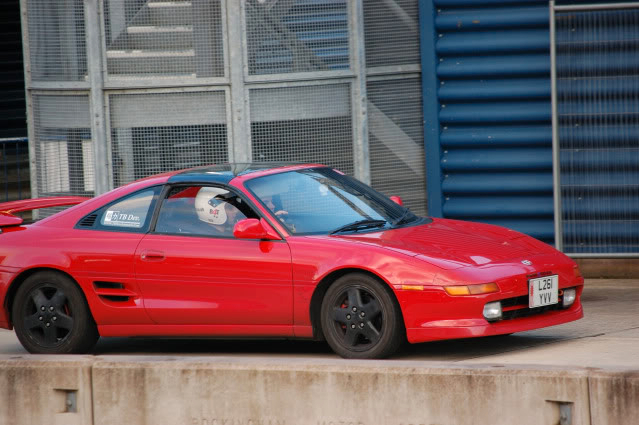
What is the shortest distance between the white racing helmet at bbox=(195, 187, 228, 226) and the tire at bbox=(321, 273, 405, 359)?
1.00 meters

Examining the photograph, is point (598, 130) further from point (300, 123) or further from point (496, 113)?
point (300, 123)

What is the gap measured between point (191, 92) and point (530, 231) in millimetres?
3619

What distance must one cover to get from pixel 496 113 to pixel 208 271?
480 cm

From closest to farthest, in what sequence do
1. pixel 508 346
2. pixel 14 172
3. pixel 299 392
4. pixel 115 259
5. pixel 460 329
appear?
pixel 299 392 → pixel 460 329 → pixel 508 346 → pixel 115 259 → pixel 14 172

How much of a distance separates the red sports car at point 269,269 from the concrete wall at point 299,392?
0.82m

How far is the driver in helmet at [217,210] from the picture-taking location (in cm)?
745

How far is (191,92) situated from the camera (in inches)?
447

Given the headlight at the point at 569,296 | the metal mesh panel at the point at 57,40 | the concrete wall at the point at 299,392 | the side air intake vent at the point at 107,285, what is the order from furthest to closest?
the metal mesh panel at the point at 57,40, the side air intake vent at the point at 107,285, the headlight at the point at 569,296, the concrete wall at the point at 299,392

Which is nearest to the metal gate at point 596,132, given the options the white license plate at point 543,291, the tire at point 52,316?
the white license plate at point 543,291

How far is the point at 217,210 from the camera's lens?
7.54 meters

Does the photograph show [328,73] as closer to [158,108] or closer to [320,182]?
[158,108]

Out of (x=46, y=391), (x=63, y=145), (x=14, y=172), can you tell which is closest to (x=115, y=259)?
Answer: (x=46, y=391)

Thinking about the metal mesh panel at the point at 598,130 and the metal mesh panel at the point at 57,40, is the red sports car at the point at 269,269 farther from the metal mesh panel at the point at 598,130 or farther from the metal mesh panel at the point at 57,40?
the metal mesh panel at the point at 57,40

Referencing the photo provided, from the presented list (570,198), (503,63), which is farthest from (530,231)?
(503,63)
